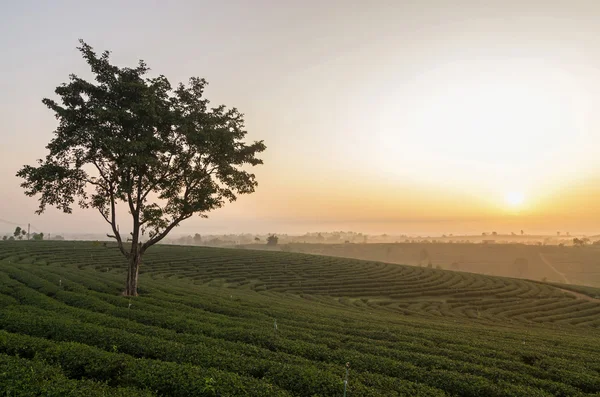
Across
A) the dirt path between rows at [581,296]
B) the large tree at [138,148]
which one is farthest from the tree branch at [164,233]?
the dirt path between rows at [581,296]

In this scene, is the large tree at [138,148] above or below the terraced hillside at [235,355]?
above

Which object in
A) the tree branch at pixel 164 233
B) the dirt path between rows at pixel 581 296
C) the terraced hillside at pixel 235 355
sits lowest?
the dirt path between rows at pixel 581 296

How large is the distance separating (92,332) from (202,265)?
2288 inches

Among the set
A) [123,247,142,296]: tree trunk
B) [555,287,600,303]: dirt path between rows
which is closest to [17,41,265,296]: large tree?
[123,247,142,296]: tree trunk

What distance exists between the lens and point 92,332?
555 inches

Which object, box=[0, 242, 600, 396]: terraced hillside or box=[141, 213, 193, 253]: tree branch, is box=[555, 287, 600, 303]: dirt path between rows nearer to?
box=[0, 242, 600, 396]: terraced hillside

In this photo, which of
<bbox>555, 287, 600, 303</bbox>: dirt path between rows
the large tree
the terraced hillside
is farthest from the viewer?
<bbox>555, 287, 600, 303</bbox>: dirt path between rows

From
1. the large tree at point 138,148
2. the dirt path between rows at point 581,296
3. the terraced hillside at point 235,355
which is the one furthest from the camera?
the dirt path between rows at point 581,296

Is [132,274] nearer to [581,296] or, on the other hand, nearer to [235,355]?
[235,355]

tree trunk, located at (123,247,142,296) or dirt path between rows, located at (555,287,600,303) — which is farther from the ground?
tree trunk, located at (123,247,142,296)

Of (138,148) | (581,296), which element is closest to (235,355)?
(138,148)

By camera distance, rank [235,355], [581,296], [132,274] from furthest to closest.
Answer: [581,296]
[132,274]
[235,355]

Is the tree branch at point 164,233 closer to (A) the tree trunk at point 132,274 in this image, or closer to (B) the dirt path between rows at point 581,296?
(A) the tree trunk at point 132,274

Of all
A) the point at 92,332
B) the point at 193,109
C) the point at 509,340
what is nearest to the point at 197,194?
the point at 193,109
